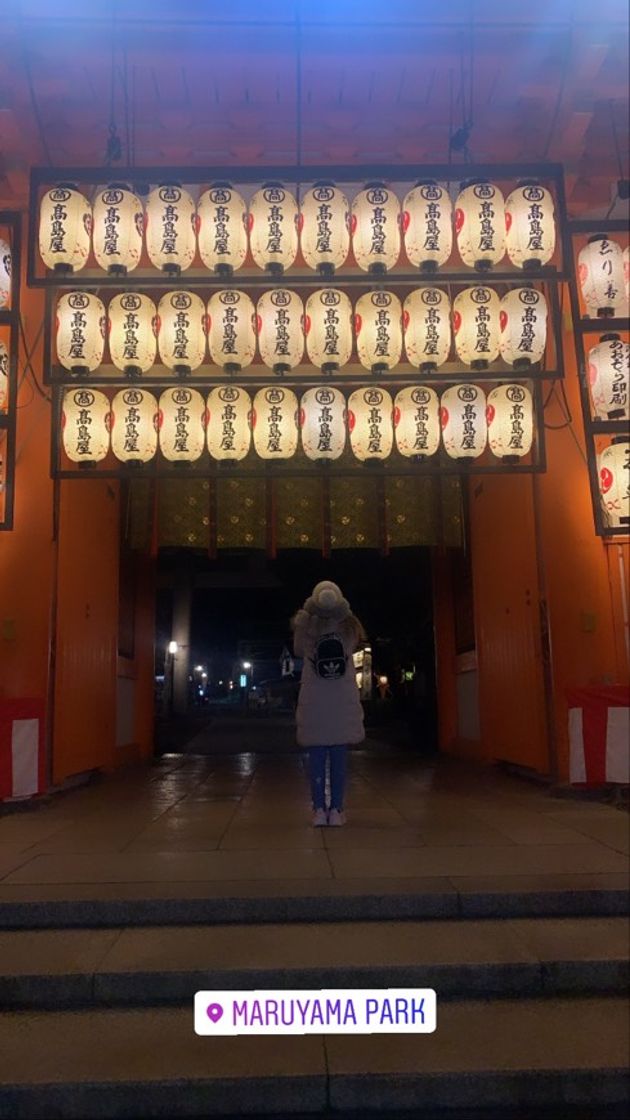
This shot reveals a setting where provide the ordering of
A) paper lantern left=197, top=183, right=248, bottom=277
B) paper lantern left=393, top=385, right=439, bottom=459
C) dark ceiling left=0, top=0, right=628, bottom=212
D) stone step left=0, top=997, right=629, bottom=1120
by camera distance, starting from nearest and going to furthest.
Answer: stone step left=0, top=997, right=629, bottom=1120, dark ceiling left=0, top=0, right=628, bottom=212, paper lantern left=197, top=183, right=248, bottom=277, paper lantern left=393, top=385, right=439, bottom=459

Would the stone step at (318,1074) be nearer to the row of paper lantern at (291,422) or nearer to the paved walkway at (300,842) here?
the paved walkway at (300,842)

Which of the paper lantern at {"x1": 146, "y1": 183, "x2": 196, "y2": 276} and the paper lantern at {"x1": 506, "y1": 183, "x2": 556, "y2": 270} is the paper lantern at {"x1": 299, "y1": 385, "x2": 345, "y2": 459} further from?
the paper lantern at {"x1": 506, "y1": 183, "x2": 556, "y2": 270}

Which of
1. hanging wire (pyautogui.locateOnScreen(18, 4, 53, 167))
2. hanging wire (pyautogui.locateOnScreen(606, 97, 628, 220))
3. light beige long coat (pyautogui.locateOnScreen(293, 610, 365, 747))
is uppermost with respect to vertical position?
hanging wire (pyautogui.locateOnScreen(18, 4, 53, 167))

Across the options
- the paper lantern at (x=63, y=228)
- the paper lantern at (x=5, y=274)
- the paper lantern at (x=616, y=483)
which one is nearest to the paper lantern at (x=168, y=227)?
the paper lantern at (x=63, y=228)

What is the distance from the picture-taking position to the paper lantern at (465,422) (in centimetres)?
757

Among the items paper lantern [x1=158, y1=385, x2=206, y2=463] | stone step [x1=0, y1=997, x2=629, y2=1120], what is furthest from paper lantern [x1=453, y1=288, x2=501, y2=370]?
stone step [x1=0, y1=997, x2=629, y2=1120]

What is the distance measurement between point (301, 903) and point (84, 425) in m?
5.24

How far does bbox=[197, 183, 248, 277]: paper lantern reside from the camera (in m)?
7.06

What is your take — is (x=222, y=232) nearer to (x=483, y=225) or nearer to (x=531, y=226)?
(x=483, y=225)

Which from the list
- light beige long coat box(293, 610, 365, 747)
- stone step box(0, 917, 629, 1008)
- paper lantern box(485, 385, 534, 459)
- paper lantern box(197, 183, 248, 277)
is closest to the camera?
stone step box(0, 917, 629, 1008)

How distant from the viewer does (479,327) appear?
7270mm

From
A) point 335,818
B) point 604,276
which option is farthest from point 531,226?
point 335,818

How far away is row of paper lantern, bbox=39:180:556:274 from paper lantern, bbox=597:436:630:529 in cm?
191

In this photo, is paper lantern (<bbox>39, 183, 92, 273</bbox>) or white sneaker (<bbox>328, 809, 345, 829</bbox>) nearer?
white sneaker (<bbox>328, 809, 345, 829</bbox>)
